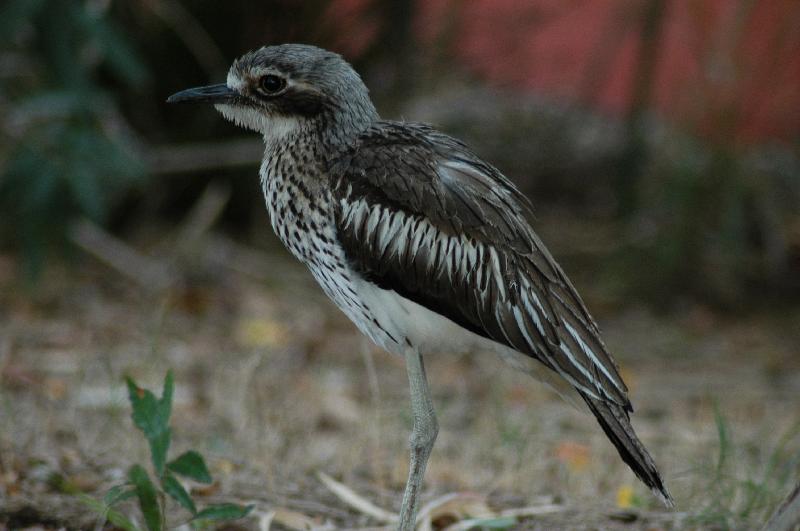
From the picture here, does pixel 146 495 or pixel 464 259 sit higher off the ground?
pixel 464 259

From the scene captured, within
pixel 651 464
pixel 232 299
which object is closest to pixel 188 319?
pixel 232 299

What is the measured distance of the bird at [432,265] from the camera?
3.72m

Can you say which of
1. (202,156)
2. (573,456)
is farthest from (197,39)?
(573,456)

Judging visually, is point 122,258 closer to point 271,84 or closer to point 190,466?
point 271,84

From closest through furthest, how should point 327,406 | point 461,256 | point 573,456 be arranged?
point 461,256, point 573,456, point 327,406

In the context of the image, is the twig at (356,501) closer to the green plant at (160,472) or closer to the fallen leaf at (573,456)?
the green plant at (160,472)

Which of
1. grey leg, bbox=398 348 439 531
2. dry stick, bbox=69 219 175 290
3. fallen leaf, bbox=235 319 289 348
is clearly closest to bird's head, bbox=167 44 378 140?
grey leg, bbox=398 348 439 531

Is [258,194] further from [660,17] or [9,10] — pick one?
[660,17]

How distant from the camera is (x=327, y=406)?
6020mm

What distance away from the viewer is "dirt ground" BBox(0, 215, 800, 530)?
4.11 m

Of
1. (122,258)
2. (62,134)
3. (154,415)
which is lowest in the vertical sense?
(154,415)

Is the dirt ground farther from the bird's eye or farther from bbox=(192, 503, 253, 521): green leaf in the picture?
the bird's eye

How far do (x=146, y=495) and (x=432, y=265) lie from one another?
1124 millimetres

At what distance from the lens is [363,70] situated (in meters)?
7.97
